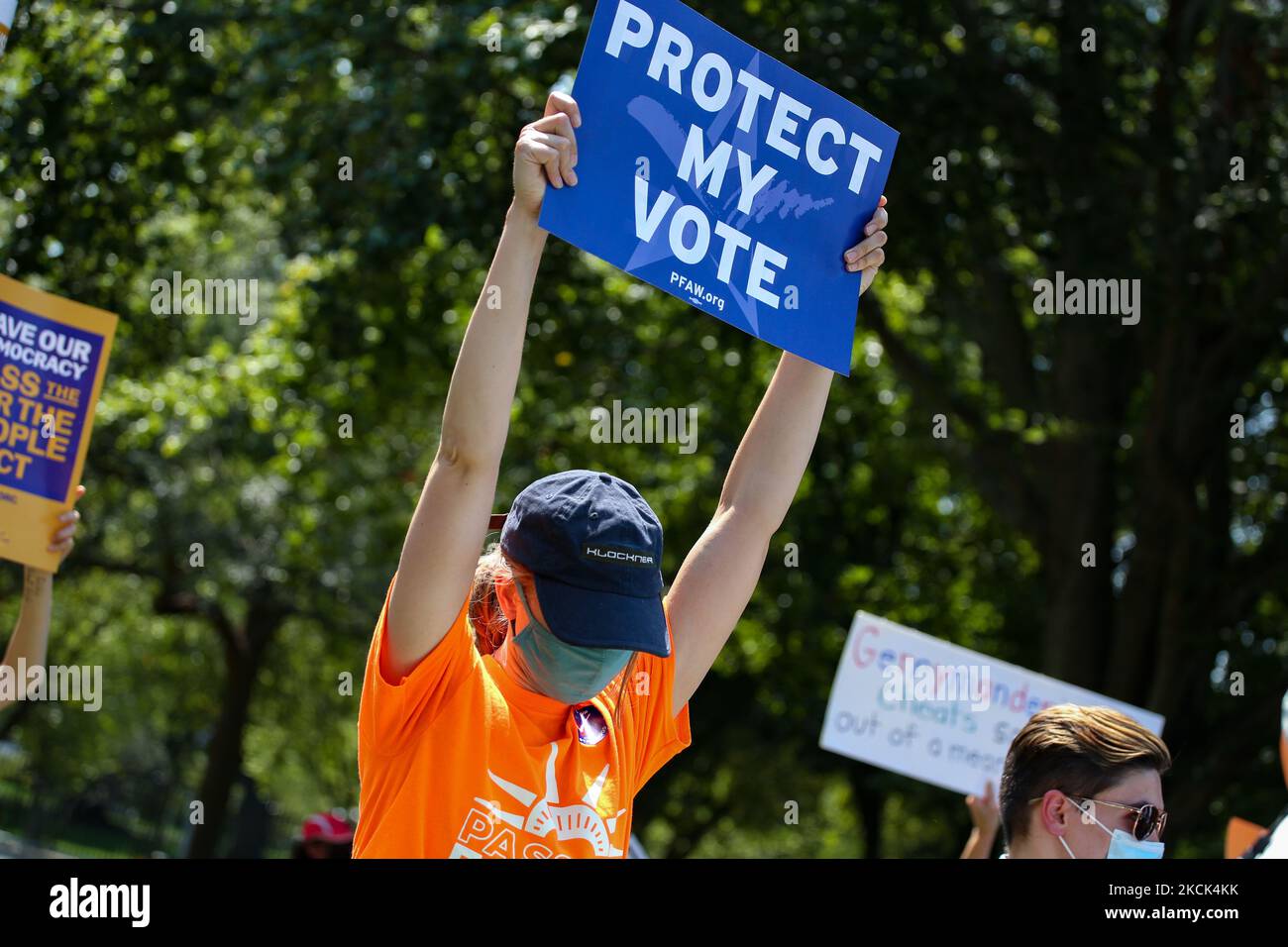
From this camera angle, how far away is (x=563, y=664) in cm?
228

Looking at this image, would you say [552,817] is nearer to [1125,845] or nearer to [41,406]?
[1125,845]

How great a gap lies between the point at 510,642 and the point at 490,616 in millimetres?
139

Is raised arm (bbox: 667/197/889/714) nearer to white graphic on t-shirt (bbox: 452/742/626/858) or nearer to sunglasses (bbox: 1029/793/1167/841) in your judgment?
white graphic on t-shirt (bbox: 452/742/626/858)

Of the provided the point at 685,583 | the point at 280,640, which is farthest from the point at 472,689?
the point at 280,640

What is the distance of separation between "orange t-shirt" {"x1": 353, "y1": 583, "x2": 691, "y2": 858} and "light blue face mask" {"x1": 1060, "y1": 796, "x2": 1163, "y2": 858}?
0.91m

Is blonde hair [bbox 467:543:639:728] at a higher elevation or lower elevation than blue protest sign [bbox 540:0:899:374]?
lower

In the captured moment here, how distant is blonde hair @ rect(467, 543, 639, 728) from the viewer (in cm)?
245

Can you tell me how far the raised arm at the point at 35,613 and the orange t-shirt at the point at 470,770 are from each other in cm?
244

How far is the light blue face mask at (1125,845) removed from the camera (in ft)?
8.73
